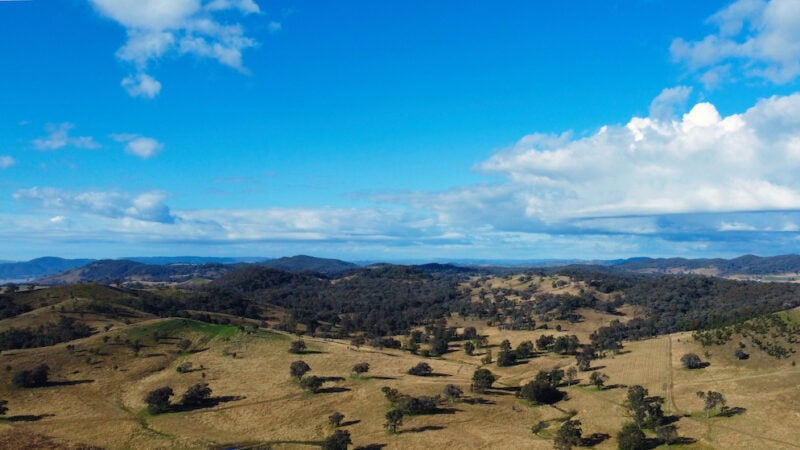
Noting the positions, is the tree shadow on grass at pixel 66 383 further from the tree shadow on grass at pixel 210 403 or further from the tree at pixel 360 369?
the tree at pixel 360 369

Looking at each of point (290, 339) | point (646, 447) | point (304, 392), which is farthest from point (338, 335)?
point (646, 447)

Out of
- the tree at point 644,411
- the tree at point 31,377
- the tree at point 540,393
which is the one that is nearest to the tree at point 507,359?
the tree at point 540,393

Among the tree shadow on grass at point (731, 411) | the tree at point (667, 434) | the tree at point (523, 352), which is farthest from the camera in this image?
the tree at point (523, 352)

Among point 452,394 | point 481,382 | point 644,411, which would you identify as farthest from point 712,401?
point 452,394

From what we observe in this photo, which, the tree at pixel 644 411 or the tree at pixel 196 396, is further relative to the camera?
the tree at pixel 196 396

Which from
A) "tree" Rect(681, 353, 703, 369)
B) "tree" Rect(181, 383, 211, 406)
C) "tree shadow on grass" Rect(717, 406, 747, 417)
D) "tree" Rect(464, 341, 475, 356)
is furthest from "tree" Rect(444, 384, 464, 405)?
"tree" Rect(464, 341, 475, 356)

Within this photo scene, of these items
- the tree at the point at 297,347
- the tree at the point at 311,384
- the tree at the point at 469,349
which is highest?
the tree at the point at 297,347

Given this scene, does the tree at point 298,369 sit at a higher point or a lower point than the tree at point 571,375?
higher

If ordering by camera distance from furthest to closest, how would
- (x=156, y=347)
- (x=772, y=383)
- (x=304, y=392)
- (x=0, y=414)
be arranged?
(x=156, y=347)
(x=304, y=392)
(x=772, y=383)
(x=0, y=414)

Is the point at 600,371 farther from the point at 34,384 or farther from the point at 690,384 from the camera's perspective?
the point at 34,384
